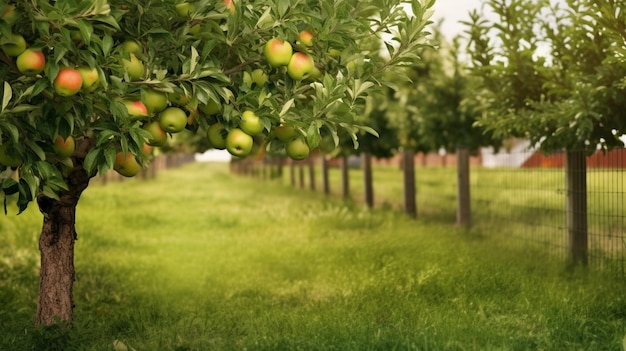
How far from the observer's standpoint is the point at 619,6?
22.8 feet

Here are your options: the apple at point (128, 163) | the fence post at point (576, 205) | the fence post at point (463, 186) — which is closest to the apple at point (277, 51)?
the apple at point (128, 163)

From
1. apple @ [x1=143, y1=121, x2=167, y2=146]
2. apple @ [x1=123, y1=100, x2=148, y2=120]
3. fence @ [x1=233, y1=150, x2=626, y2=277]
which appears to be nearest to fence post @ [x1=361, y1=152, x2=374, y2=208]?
fence @ [x1=233, y1=150, x2=626, y2=277]

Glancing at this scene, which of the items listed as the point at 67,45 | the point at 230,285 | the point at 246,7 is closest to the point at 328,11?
the point at 246,7

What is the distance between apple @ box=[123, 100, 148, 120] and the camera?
4.41 meters

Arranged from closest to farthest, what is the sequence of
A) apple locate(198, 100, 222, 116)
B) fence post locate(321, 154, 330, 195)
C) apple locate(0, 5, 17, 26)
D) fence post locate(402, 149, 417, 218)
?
apple locate(0, 5, 17, 26), apple locate(198, 100, 222, 116), fence post locate(402, 149, 417, 218), fence post locate(321, 154, 330, 195)

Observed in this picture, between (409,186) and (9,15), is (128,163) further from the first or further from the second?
(409,186)

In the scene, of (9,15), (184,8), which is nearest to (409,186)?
(184,8)

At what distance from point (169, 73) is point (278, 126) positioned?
0.96 metres

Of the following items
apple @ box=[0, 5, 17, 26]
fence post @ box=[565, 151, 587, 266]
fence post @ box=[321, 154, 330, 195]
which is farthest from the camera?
fence post @ box=[321, 154, 330, 195]

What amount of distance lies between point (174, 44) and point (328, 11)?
1126 mm

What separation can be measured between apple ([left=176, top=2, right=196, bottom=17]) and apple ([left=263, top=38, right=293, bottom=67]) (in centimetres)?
56

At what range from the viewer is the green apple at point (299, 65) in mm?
4758

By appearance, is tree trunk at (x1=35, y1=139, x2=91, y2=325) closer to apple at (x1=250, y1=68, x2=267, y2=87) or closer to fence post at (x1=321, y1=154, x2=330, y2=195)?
apple at (x1=250, y1=68, x2=267, y2=87)

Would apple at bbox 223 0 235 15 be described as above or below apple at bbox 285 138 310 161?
above
